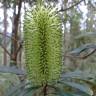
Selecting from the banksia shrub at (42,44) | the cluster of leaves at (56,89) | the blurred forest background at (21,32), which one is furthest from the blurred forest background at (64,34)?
the banksia shrub at (42,44)

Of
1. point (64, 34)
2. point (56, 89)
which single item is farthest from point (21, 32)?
point (56, 89)

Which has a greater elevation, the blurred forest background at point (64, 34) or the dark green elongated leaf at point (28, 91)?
the blurred forest background at point (64, 34)

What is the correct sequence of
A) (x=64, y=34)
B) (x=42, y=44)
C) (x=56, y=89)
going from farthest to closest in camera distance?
(x=64, y=34), (x=56, y=89), (x=42, y=44)

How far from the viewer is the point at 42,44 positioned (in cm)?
108

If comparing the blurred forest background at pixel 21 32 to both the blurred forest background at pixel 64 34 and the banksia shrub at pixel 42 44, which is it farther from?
the banksia shrub at pixel 42 44

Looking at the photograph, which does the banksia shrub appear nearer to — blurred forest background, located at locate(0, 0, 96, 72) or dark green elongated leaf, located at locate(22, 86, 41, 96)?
dark green elongated leaf, located at locate(22, 86, 41, 96)

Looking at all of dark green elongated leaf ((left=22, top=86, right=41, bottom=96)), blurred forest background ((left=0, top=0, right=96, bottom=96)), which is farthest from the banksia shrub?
blurred forest background ((left=0, top=0, right=96, bottom=96))

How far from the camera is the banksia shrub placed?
1062mm

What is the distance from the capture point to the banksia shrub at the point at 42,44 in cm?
106

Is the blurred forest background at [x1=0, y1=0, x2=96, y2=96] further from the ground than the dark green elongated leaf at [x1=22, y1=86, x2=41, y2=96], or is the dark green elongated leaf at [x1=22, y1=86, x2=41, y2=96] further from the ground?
the blurred forest background at [x1=0, y1=0, x2=96, y2=96]

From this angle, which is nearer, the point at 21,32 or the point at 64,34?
the point at 21,32

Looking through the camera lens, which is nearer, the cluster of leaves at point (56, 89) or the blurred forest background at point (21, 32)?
the cluster of leaves at point (56, 89)

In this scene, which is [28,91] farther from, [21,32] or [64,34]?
[64,34]

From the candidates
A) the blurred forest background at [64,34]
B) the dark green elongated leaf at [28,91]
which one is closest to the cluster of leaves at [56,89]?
the dark green elongated leaf at [28,91]
